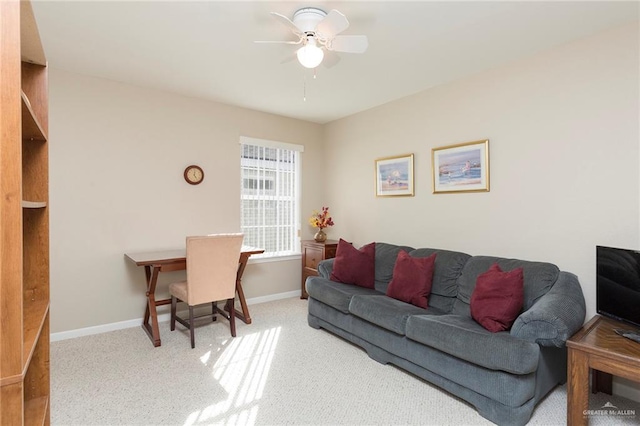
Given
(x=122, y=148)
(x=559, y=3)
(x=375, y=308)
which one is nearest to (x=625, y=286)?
(x=375, y=308)

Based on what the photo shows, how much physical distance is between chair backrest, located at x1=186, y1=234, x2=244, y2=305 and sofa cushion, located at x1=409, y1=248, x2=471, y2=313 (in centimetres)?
186

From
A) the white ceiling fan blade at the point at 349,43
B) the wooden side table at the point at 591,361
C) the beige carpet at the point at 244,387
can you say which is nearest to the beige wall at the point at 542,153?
the wooden side table at the point at 591,361

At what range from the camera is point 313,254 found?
4.45 metres

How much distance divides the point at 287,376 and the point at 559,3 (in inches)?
122

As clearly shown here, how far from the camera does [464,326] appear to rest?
2.20 metres

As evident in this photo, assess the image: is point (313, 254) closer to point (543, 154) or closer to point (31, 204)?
point (543, 154)

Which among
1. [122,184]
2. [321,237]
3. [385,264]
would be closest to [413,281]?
[385,264]

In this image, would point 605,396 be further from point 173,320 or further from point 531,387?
point 173,320

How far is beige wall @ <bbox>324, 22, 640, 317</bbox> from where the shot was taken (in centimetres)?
230

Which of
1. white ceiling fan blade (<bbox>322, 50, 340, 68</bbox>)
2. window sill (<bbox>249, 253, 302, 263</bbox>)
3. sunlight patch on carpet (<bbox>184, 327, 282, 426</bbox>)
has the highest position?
white ceiling fan blade (<bbox>322, 50, 340, 68</bbox>)

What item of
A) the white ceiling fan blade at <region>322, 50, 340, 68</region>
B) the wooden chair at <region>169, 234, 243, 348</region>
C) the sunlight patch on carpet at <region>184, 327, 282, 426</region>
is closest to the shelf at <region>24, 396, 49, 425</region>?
the sunlight patch on carpet at <region>184, 327, 282, 426</region>

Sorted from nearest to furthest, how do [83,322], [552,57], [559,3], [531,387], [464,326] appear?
[531,387], [559,3], [464,326], [552,57], [83,322]

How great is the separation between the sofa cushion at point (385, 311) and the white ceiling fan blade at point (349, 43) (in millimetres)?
1912

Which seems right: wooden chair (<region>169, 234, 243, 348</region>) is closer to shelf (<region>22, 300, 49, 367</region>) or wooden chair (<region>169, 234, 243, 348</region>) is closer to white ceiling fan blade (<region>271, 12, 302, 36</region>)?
shelf (<region>22, 300, 49, 367</region>)
